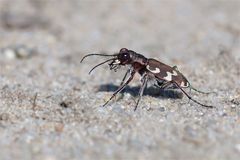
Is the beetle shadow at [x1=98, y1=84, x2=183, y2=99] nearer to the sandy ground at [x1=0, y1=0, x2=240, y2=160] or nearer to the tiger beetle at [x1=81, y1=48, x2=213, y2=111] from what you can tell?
the sandy ground at [x1=0, y1=0, x2=240, y2=160]

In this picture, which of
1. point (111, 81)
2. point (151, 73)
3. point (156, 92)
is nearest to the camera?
point (151, 73)

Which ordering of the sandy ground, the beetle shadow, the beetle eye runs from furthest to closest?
the beetle shadow → the beetle eye → the sandy ground

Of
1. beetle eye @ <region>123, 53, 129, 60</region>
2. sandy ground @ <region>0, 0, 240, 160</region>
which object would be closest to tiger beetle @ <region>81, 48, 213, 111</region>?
beetle eye @ <region>123, 53, 129, 60</region>

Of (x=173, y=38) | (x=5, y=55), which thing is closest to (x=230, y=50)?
(x=173, y=38)

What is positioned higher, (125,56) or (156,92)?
(125,56)

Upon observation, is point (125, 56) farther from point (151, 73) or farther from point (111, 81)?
point (111, 81)

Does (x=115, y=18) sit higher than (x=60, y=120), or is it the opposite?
(x=115, y=18)

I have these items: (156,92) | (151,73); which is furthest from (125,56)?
(156,92)

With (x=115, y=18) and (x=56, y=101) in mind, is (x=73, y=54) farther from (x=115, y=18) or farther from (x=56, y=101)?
(x=56, y=101)
